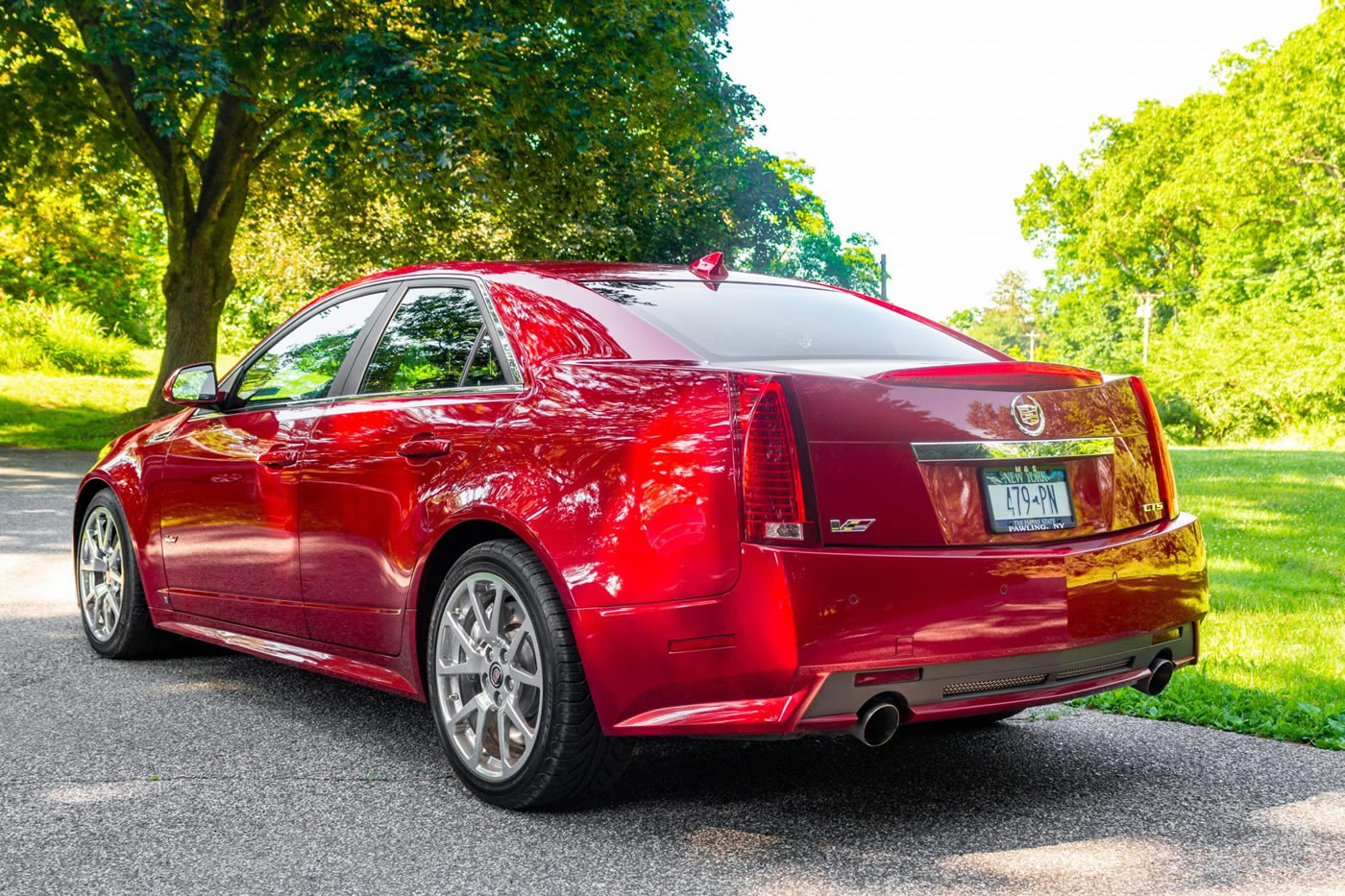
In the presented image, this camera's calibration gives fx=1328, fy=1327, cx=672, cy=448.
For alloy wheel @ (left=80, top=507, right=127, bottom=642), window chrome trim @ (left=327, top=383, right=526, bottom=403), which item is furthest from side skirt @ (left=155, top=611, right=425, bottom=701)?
window chrome trim @ (left=327, top=383, right=526, bottom=403)

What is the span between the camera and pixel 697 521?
3.38 metres

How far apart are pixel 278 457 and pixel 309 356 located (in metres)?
0.47

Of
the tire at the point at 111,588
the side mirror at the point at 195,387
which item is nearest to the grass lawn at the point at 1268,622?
the side mirror at the point at 195,387

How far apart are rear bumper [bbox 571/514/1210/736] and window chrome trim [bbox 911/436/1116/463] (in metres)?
0.25

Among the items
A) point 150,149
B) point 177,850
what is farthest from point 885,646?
point 150,149

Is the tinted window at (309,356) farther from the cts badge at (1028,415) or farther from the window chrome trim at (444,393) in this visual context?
the cts badge at (1028,415)

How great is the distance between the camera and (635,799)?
3.98 meters

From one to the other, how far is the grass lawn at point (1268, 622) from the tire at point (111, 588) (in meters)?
4.11

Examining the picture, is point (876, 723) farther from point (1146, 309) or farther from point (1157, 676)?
point (1146, 309)

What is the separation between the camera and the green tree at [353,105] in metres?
15.6

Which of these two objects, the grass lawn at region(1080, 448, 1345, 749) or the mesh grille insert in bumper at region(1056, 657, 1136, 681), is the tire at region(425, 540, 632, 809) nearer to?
the mesh grille insert in bumper at region(1056, 657, 1136, 681)

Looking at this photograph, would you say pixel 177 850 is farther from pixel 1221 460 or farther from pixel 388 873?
pixel 1221 460

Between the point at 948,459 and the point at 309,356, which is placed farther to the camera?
the point at 309,356

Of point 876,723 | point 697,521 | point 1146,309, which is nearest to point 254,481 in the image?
point 697,521
